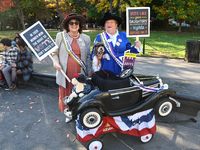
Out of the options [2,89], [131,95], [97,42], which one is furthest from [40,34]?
[2,89]

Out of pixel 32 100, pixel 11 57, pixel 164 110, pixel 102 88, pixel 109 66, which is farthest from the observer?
pixel 11 57

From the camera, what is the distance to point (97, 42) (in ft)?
9.96

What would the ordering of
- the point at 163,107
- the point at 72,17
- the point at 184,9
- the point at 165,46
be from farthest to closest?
1. the point at 184,9
2. the point at 165,46
3. the point at 72,17
4. the point at 163,107

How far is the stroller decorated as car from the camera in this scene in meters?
2.61

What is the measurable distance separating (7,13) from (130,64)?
1350 inches

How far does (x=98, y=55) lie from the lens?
3.03 metres

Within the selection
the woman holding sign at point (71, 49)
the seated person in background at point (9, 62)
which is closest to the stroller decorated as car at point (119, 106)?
the woman holding sign at point (71, 49)

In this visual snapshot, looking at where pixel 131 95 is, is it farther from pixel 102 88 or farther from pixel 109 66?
pixel 109 66

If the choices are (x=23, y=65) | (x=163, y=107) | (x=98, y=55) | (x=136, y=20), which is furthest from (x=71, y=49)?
(x=23, y=65)

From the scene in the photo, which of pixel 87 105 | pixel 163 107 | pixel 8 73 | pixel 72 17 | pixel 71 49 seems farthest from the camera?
pixel 8 73

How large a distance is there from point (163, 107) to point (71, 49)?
6.12 feet

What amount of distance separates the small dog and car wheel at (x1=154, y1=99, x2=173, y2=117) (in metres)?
1.14

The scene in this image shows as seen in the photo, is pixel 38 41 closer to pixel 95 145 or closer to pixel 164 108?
pixel 95 145

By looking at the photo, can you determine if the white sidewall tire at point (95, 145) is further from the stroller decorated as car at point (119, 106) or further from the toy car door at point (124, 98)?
the toy car door at point (124, 98)
